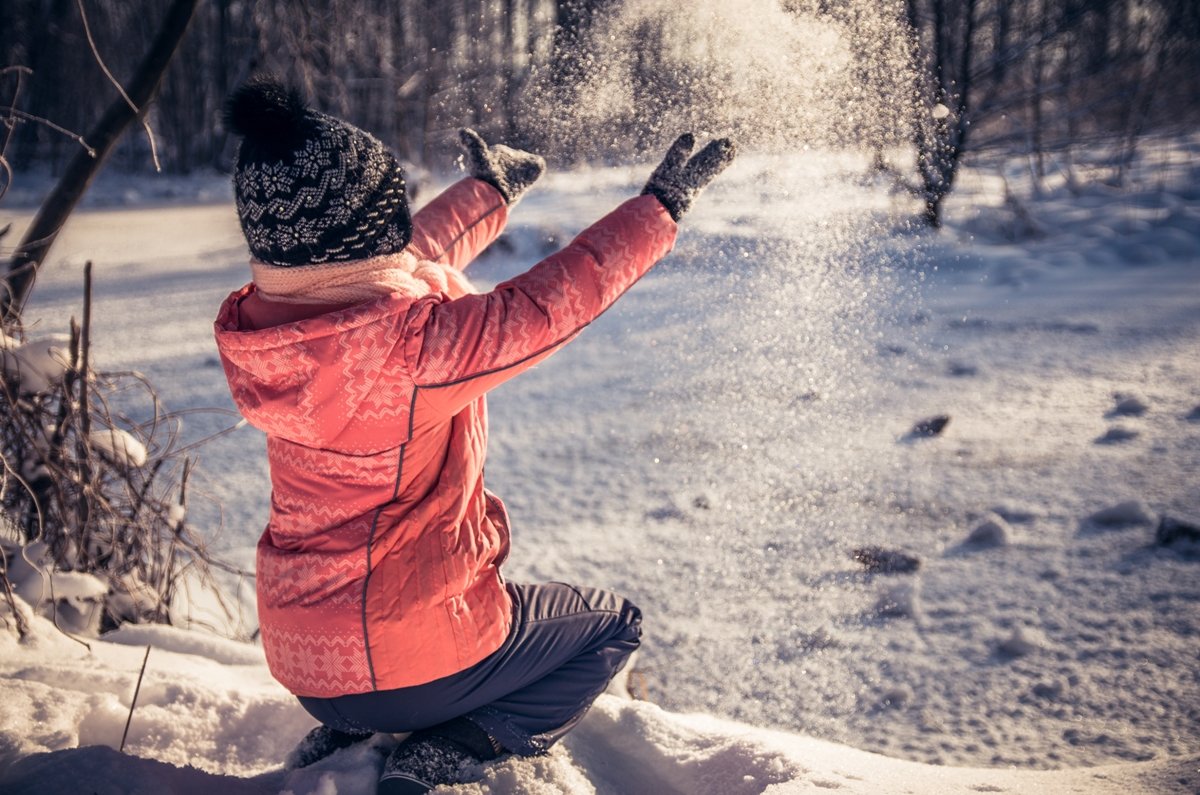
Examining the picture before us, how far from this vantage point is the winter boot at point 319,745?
142 centimetres

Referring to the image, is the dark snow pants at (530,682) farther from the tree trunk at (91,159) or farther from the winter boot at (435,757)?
the tree trunk at (91,159)

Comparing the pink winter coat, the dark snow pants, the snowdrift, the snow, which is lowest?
the snowdrift

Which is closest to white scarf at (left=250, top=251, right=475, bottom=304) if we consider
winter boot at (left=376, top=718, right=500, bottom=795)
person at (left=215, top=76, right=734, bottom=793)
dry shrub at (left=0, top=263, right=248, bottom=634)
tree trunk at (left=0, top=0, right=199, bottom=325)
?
person at (left=215, top=76, right=734, bottom=793)

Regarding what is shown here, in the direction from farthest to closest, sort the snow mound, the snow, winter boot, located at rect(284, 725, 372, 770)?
the snow
the snow mound
winter boot, located at rect(284, 725, 372, 770)

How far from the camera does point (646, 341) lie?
14.6 feet

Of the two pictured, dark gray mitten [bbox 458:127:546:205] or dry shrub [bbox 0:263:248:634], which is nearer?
dark gray mitten [bbox 458:127:546:205]

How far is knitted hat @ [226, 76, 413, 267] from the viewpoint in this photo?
1.13m

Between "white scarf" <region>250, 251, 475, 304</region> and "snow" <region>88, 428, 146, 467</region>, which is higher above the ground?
"white scarf" <region>250, 251, 475, 304</region>

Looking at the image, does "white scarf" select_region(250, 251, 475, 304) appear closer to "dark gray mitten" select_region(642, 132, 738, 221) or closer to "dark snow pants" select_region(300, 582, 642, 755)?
"dark gray mitten" select_region(642, 132, 738, 221)

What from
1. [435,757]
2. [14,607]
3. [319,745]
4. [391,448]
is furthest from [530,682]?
[14,607]

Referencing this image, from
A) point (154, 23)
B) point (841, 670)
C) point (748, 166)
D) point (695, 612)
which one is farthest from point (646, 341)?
point (154, 23)

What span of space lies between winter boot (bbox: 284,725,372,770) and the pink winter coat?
0.49ft

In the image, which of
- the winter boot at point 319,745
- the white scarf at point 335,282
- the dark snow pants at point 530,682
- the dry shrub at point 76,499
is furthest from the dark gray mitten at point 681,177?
the dry shrub at point 76,499

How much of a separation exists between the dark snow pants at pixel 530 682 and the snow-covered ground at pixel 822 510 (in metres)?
0.08
